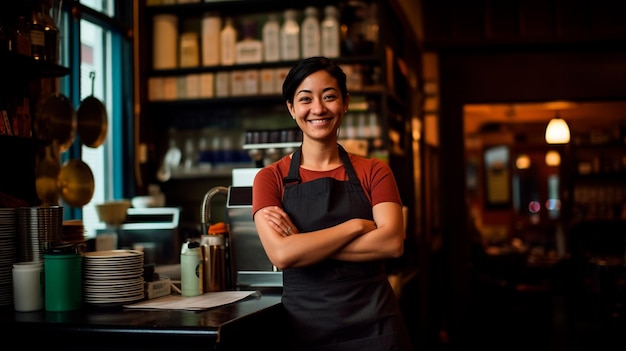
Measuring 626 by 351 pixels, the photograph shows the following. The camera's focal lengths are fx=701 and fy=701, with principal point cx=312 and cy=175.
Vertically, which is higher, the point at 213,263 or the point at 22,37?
the point at 22,37

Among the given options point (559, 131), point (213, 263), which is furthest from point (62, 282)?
Answer: point (559, 131)

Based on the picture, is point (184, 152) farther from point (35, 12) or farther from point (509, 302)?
point (509, 302)

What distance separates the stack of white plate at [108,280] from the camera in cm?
238

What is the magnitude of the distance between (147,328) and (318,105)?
0.86 metres

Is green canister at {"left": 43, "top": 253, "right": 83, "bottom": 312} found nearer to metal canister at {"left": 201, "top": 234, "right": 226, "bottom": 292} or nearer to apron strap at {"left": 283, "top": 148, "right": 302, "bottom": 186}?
metal canister at {"left": 201, "top": 234, "right": 226, "bottom": 292}

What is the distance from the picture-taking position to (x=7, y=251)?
98.1 inches

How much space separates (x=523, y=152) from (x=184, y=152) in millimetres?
7741

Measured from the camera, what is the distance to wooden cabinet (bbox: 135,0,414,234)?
5035 mm

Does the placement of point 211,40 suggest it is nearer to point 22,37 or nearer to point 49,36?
Result: point 49,36

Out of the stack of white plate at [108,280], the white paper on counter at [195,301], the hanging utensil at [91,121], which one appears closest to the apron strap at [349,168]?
the white paper on counter at [195,301]

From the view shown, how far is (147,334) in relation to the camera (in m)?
1.99

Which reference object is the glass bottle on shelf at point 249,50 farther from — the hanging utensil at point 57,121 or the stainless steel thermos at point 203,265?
the stainless steel thermos at point 203,265

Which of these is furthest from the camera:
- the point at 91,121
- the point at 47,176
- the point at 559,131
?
the point at 559,131

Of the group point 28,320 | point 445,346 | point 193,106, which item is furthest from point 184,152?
point 28,320
